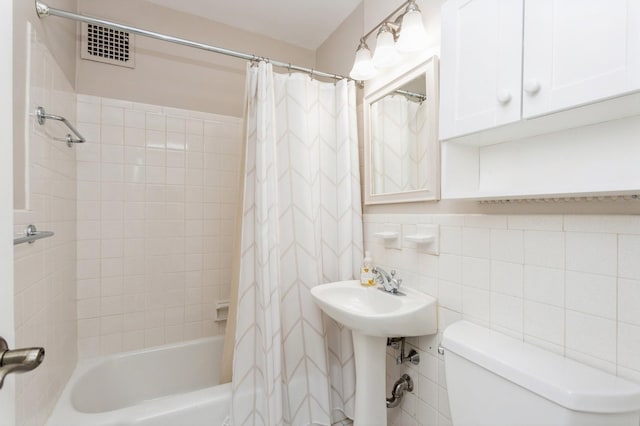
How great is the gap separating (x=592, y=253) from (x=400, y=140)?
916 mm

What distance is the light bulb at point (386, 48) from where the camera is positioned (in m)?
1.39

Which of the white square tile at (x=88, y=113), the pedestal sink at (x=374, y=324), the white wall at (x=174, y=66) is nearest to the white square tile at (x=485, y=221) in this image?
the pedestal sink at (x=374, y=324)

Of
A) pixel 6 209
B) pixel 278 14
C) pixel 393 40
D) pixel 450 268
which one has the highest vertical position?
pixel 278 14

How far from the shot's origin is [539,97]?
75cm

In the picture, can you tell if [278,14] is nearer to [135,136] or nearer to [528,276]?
[135,136]

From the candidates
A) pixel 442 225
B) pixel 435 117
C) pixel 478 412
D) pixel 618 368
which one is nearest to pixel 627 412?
pixel 618 368

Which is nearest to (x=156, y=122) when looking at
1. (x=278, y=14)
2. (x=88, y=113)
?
(x=88, y=113)

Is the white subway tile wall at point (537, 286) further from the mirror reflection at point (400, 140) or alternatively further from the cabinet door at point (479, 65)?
the cabinet door at point (479, 65)

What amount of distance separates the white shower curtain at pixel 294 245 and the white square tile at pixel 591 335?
971 mm

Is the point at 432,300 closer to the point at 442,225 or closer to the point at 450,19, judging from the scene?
the point at 442,225

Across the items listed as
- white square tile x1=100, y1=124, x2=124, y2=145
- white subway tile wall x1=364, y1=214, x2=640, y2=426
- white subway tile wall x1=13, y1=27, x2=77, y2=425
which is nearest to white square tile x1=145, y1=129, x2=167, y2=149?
white square tile x1=100, y1=124, x2=124, y2=145

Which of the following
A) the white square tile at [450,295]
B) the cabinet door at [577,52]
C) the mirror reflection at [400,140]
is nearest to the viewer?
the cabinet door at [577,52]

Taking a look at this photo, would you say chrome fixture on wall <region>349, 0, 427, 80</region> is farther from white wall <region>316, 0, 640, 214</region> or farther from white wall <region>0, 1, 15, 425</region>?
white wall <region>0, 1, 15, 425</region>

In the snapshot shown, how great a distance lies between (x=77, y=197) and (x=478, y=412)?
2.16 meters
